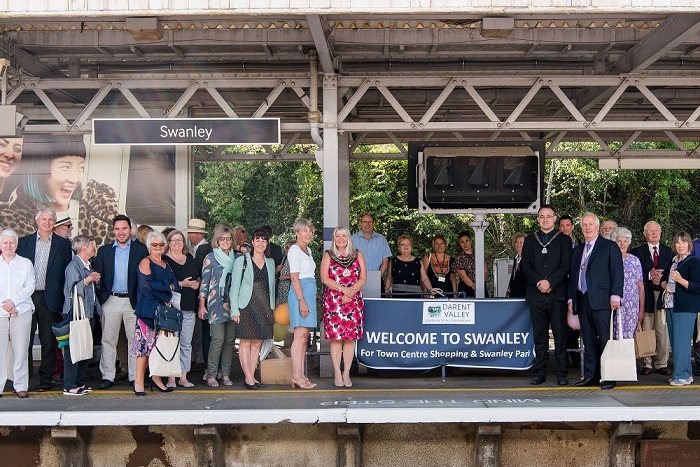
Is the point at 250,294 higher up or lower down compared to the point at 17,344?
higher up

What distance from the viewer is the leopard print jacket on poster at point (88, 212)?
11094mm

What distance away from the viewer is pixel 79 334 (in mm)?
7871

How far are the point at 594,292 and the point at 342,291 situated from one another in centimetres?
248

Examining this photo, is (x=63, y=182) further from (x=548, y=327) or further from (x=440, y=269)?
(x=548, y=327)

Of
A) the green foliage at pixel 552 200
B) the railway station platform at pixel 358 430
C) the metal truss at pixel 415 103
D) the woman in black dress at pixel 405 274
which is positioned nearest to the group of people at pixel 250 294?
the railway station platform at pixel 358 430

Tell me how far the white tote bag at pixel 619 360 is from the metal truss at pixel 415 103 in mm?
2971

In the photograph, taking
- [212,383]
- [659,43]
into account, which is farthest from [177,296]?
[659,43]

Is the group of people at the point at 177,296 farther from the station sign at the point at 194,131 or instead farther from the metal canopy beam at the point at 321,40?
the metal canopy beam at the point at 321,40

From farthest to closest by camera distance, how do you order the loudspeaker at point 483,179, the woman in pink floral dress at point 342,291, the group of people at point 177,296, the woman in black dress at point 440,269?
the woman in black dress at point 440,269, the loudspeaker at point 483,179, the woman in pink floral dress at point 342,291, the group of people at point 177,296

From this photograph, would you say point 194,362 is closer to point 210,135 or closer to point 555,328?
point 210,135

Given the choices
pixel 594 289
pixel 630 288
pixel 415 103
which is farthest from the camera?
pixel 415 103

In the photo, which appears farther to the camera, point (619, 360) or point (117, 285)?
point (117, 285)

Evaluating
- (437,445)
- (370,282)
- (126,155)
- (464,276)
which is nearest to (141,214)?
(126,155)

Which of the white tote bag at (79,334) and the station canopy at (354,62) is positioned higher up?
the station canopy at (354,62)
